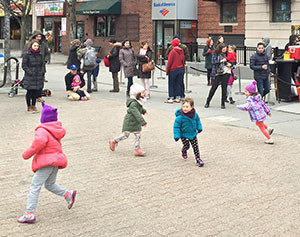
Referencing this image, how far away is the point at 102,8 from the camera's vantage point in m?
34.1

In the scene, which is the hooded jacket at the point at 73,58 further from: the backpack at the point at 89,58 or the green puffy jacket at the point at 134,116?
the green puffy jacket at the point at 134,116

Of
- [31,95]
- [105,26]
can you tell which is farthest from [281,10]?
[31,95]

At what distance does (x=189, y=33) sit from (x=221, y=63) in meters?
16.8

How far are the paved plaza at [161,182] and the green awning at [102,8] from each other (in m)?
22.4

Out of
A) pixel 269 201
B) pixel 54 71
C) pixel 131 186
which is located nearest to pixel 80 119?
pixel 131 186

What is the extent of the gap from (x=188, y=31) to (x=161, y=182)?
23.9m

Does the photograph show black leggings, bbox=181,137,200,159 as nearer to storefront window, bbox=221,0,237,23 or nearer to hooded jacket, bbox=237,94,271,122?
hooded jacket, bbox=237,94,271,122

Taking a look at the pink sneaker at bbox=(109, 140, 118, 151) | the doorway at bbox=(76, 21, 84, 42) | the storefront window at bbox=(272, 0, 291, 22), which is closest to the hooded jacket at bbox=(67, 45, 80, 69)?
the pink sneaker at bbox=(109, 140, 118, 151)

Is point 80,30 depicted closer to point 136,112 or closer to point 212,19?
point 212,19

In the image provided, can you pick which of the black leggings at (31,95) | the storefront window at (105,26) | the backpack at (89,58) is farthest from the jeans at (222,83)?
the storefront window at (105,26)

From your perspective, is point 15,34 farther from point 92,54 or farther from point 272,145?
point 272,145

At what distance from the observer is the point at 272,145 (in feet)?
31.4

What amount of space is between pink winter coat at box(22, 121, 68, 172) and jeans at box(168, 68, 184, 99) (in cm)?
911

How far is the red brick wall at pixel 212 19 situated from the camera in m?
27.2
